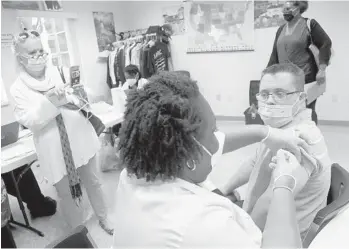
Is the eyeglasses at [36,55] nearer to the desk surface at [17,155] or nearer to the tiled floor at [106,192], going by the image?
the desk surface at [17,155]

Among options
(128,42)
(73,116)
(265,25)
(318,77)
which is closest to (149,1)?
(128,42)

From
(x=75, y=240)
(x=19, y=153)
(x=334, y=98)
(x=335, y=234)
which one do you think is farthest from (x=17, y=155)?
(x=334, y=98)

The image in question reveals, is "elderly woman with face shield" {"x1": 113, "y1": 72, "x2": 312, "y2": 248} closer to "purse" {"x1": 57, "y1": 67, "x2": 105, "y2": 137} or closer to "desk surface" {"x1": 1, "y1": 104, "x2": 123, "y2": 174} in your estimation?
"desk surface" {"x1": 1, "y1": 104, "x2": 123, "y2": 174}

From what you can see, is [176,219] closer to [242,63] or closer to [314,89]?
[314,89]

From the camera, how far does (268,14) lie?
156 inches

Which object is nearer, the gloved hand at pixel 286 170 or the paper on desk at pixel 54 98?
the gloved hand at pixel 286 170

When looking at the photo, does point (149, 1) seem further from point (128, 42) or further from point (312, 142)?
point (312, 142)

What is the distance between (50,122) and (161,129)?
1.41m

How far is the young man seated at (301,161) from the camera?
1060 millimetres

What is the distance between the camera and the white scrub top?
24.5 inches

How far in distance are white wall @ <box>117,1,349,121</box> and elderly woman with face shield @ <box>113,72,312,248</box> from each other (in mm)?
3599

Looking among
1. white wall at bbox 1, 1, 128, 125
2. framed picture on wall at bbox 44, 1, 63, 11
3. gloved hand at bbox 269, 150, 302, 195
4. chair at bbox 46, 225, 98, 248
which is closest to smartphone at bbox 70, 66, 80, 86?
chair at bbox 46, 225, 98, 248

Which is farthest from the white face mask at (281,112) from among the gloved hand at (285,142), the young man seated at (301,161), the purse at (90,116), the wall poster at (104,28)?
the wall poster at (104,28)

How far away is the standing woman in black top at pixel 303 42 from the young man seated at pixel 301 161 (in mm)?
1477
